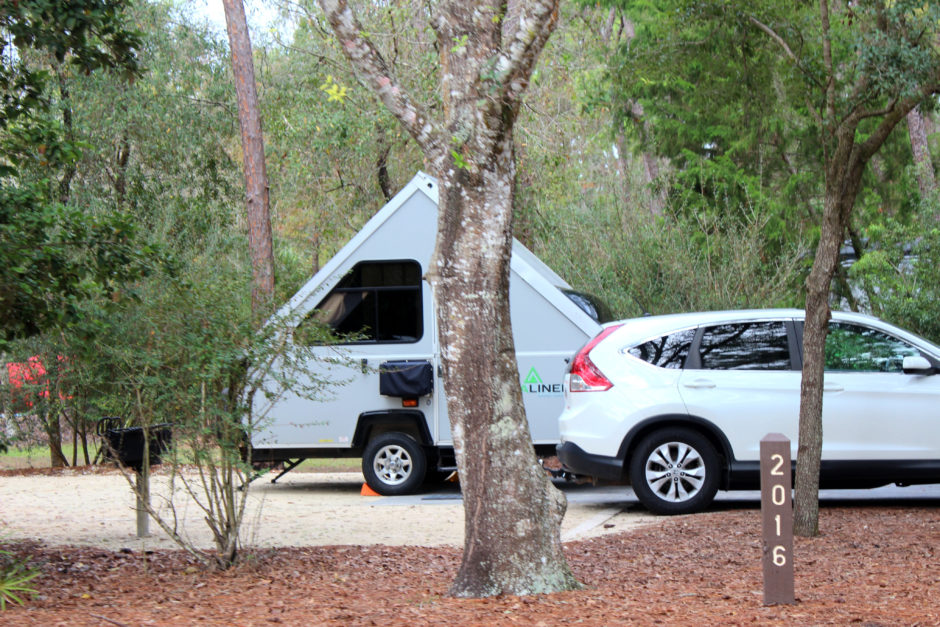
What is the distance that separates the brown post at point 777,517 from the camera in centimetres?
521

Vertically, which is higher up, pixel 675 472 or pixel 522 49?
pixel 522 49

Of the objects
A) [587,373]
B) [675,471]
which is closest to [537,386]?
[587,373]

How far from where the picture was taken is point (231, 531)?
23.7 ft

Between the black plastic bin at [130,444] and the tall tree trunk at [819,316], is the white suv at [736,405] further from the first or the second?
the black plastic bin at [130,444]

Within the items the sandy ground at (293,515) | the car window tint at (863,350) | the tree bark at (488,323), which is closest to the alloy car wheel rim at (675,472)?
the sandy ground at (293,515)

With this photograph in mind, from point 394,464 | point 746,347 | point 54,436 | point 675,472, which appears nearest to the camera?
point 675,472

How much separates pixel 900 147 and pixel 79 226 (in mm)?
16333

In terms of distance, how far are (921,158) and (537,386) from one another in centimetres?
953

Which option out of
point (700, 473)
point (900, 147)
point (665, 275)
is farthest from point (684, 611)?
point (900, 147)

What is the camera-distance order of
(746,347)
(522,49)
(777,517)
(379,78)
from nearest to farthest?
(777,517) → (522,49) → (379,78) → (746,347)

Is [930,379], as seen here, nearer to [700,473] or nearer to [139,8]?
[700,473]

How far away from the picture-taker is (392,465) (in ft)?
38.9

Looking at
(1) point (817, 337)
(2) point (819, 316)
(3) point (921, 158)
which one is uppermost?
(3) point (921, 158)

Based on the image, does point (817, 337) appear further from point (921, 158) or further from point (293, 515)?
point (921, 158)
